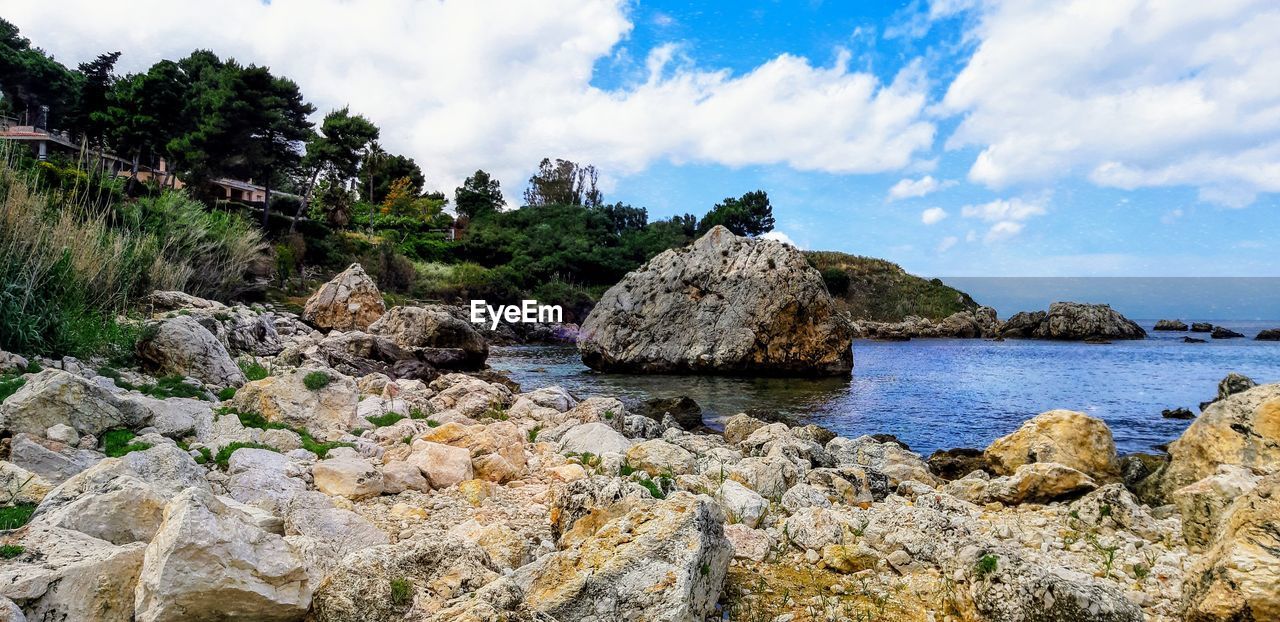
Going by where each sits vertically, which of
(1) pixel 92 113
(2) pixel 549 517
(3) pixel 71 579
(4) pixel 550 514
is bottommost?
(2) pixel 549 517

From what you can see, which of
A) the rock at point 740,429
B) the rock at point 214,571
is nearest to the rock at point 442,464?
the rock at point 214,571

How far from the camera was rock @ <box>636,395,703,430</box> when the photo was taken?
18.2m

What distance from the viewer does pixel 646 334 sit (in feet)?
112

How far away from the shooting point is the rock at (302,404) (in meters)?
9.69

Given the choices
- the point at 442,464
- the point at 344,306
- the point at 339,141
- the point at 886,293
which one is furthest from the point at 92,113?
the point at 886,293

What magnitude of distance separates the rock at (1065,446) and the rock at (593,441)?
632 cm

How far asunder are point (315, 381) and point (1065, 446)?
11.5m

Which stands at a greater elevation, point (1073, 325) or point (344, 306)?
point (1073, 325)

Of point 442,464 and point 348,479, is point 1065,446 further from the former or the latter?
point 348,479

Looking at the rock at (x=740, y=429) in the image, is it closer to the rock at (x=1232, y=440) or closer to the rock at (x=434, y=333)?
the rock at (x=1232, y=440)

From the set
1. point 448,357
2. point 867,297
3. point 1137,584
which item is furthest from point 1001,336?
point 1137,584

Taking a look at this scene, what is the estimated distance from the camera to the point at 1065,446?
10734mm

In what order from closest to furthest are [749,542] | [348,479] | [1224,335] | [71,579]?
1. [71,579]
2. [749,542]
3. [348,479]
4. [1224,335]

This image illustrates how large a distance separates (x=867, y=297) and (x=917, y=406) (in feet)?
211
